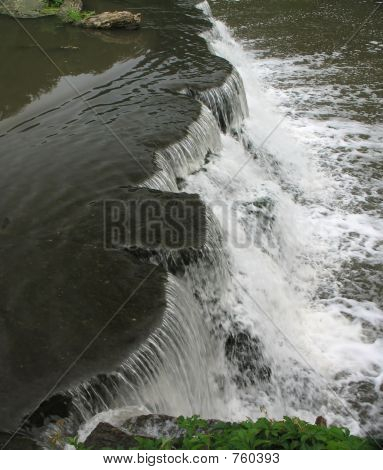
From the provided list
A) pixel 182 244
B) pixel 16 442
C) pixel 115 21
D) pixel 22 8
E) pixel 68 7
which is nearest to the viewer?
pixel 16 442

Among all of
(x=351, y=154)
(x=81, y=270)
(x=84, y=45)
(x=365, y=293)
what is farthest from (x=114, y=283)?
(x=84, y=45)

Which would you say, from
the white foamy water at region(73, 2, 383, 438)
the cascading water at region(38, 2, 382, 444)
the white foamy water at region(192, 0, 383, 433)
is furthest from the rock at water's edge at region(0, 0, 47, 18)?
the white foamy water at region(73, 2, 383, 438)

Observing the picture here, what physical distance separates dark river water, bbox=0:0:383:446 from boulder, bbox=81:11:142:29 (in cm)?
87

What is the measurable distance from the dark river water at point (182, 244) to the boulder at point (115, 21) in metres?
0.87

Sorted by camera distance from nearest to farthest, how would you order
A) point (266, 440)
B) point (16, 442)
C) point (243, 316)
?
point (266, 440) → point (16, 442) → point (243, 316)

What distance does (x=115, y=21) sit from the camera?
538 inches

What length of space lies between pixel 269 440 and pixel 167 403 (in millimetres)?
1562

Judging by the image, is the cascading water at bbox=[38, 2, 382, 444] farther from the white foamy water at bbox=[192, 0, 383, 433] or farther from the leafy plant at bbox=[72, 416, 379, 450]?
the leafy plant at bbox=[72, 416, 379, 450]

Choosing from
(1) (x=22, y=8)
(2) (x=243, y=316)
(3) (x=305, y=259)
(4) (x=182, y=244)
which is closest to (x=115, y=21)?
(1) (x=22, y=8)

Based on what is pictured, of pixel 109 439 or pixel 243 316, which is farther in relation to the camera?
pixel 243 316

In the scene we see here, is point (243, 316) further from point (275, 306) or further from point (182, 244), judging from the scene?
point (182, 244)

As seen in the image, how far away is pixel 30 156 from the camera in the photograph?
7.11 meters

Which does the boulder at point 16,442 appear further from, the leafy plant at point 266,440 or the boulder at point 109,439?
the leafy plant at point 266,440

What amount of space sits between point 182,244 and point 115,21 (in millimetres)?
10330
